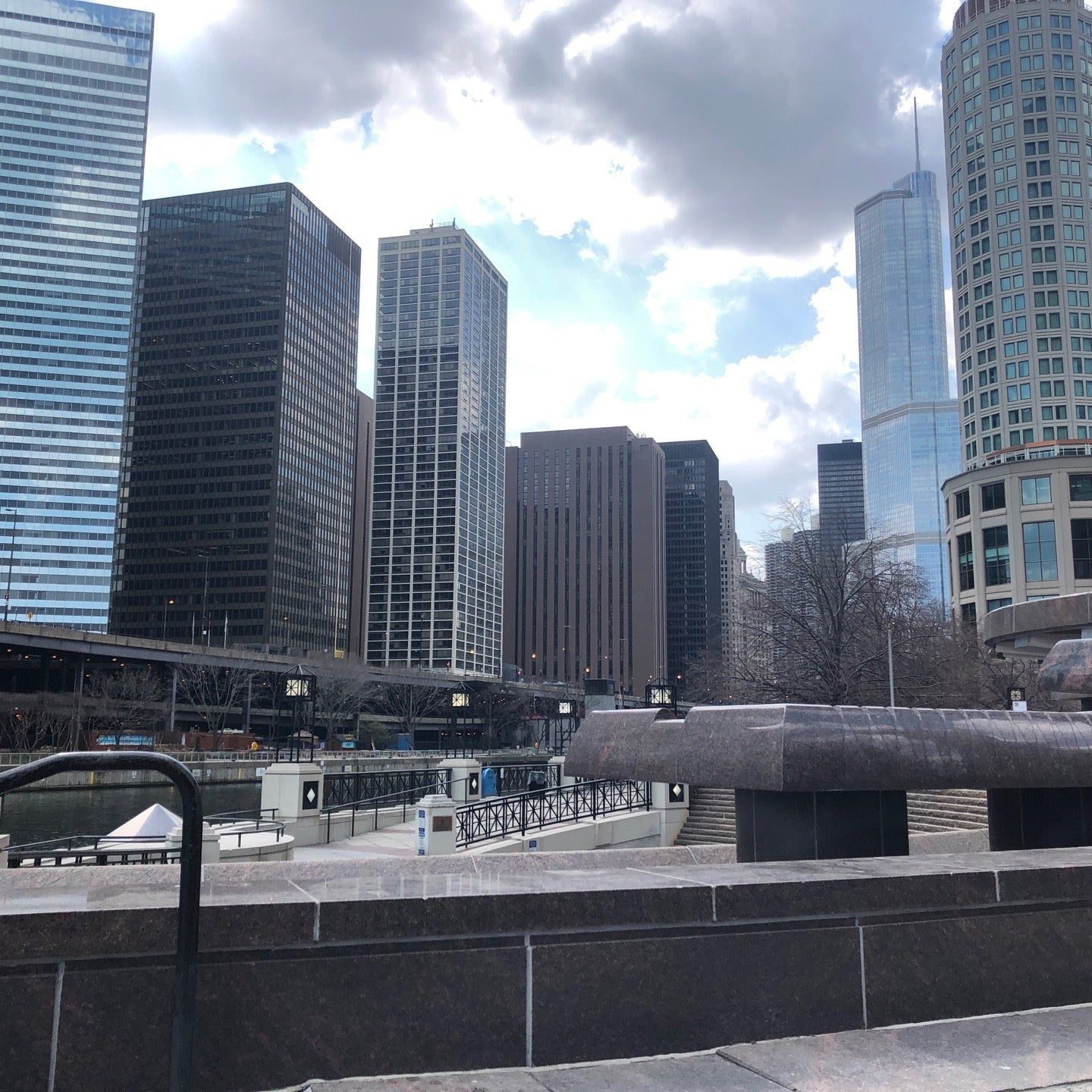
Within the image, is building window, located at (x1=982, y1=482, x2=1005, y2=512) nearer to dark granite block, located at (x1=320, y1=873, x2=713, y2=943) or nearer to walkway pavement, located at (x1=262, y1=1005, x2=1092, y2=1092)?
walkway pavement, located at (x1=262, y1=1005, x2=1092, y2=1092)

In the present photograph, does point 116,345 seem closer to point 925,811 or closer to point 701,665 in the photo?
point 701,665

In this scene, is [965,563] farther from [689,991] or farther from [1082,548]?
[689,991]

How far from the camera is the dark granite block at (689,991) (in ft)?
13.7

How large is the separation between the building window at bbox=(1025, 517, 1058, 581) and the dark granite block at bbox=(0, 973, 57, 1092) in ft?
294

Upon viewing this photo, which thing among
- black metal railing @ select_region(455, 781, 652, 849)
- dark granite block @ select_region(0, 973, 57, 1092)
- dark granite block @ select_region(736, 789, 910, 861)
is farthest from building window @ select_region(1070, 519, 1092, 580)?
dark granite block @ select_region(0, 973, 57, 1092)

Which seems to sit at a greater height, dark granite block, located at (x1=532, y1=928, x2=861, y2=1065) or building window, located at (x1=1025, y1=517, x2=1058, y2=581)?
building window, located at (x1=1025, y1=517, x2=1058, y2=581)

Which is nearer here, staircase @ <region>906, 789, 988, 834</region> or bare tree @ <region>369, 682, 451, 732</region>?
staircase @ <region>906, 789, 988, 834</region>

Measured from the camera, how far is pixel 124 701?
87625 mm

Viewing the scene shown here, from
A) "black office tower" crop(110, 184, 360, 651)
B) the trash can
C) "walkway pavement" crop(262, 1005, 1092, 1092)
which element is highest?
"black office tower" crop(110, 184, 360, 651)

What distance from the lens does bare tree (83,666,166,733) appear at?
85938mm

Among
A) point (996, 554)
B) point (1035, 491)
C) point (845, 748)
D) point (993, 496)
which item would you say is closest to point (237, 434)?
point (993, 496)

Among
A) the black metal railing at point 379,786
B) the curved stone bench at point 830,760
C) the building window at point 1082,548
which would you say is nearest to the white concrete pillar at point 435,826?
the black metal railing at point 379,786

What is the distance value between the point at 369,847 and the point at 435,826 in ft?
15.8

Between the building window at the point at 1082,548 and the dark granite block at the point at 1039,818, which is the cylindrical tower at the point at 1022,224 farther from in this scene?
the dark granite block at the point at 1039,818
